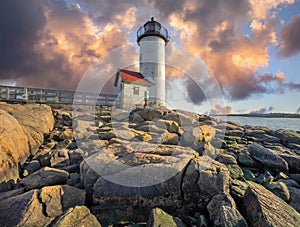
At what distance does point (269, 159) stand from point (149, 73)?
19154 millimetres

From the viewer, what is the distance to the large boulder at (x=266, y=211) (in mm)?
4145

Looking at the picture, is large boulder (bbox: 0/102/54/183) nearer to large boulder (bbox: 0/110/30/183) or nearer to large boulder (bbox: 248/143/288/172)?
large boulder (bbox: 0/110/30/183)

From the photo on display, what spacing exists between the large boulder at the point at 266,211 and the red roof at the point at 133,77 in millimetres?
18894

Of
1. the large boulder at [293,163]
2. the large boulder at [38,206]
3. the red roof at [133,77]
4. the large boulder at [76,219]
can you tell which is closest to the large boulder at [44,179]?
the large boulder at [38,206]

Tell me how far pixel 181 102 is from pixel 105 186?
49.0 ft

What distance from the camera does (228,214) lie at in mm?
4375

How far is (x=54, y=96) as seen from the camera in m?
18.0

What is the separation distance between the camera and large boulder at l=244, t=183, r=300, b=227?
13.6 feet

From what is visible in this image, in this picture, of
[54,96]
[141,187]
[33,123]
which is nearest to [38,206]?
[141,187]

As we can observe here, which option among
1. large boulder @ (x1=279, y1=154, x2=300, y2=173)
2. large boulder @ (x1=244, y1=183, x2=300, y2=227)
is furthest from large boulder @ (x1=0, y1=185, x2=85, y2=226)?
large boulder @ (x1=279, y1=154, x2=300, y2=173)

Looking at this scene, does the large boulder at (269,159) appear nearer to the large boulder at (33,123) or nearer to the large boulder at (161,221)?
the large boulder at (161,221)

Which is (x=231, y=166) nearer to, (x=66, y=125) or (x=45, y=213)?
(x=45, y=213)

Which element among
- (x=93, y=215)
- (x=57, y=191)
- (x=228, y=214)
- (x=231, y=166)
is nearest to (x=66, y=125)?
(x=57, y=191)

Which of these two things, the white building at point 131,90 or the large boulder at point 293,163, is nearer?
the large boulder at point 293,163
